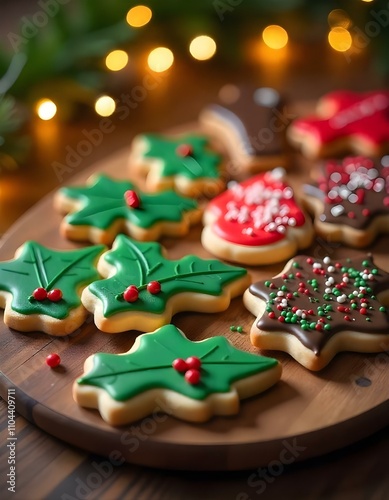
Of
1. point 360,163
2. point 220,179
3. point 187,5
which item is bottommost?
point 360,163

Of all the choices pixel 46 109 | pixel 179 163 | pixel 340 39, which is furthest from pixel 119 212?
pixel 340 39

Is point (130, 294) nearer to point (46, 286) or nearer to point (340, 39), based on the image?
point (46, 286)

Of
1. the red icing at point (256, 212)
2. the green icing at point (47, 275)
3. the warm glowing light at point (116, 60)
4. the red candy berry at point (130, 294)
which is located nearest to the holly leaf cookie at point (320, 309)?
the red icing at point (256, 212)

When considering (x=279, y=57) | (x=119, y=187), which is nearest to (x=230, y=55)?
(x=279, y=57)

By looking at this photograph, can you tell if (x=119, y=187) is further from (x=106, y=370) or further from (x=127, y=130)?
(x=106, y=370)

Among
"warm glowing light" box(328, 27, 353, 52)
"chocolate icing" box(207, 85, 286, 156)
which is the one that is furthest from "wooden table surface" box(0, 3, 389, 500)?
"warm glowing light" box(328, 27, 353, 52)

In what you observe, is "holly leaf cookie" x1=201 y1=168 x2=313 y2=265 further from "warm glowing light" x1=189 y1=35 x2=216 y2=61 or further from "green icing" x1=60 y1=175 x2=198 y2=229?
"warm glowing light" x1=189 y1=35 x2=216 y2=61
